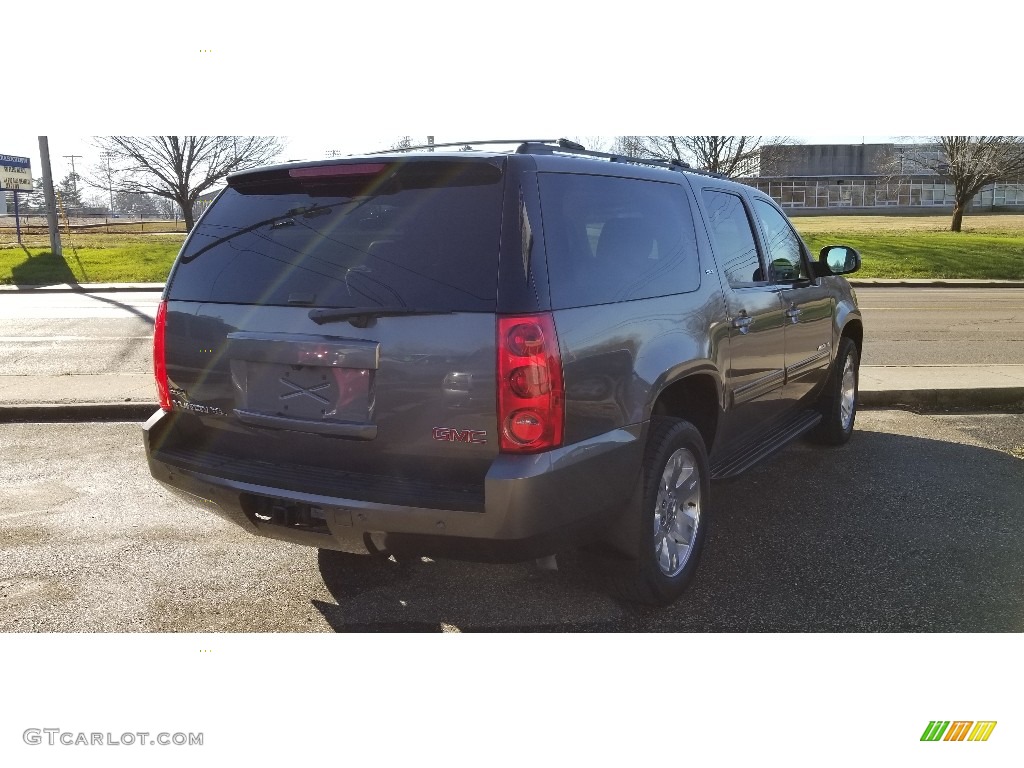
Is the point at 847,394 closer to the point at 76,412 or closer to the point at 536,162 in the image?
the point at 536,162

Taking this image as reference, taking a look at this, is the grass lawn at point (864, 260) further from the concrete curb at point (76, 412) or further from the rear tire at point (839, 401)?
the rear tire at point (839, 401)

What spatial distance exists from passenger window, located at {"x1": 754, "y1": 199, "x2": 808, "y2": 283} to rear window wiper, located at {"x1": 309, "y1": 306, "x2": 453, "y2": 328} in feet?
9.21

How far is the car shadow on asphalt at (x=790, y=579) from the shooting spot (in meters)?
3.66

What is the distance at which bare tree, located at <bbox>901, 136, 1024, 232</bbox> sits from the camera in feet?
113

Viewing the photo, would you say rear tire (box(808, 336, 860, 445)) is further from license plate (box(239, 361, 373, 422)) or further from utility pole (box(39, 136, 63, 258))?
utility pole (box(39, 136, 63, 258))

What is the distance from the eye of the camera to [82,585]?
4.00 metres

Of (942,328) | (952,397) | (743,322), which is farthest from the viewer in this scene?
(942,328)

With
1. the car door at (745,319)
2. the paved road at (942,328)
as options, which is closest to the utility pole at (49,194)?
the paved road at (942,328)

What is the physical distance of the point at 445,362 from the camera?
2.97 metres

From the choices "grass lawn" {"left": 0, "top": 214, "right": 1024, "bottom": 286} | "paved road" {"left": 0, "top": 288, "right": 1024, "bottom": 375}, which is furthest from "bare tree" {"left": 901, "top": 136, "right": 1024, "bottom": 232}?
"paved road" {"left": 0, "top": 288, "right": 1024, "bottom": 375}

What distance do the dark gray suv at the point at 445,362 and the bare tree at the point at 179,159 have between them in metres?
34.1

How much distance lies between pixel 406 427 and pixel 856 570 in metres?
2.43

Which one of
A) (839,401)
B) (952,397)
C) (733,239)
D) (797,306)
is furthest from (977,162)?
(733,239)

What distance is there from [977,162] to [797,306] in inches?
1457
